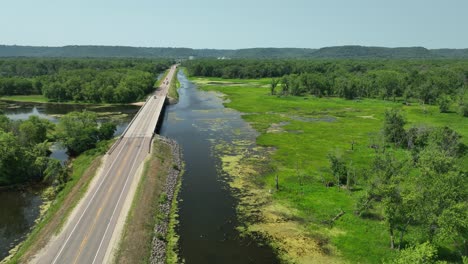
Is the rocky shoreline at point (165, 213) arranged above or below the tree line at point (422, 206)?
below

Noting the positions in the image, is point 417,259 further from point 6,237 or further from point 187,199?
point 6,237

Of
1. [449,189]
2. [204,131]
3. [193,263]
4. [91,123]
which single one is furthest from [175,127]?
[449,189]

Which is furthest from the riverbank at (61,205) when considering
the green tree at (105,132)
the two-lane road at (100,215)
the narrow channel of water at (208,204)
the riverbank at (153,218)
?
the narrow channel of water at (208,204)

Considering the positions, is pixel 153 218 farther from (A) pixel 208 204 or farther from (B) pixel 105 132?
(B) pixel 105 132

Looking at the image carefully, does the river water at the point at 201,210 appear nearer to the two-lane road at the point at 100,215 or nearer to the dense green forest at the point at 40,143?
the dense green forest at the point at 40,143

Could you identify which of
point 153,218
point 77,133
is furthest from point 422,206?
point 77,133
